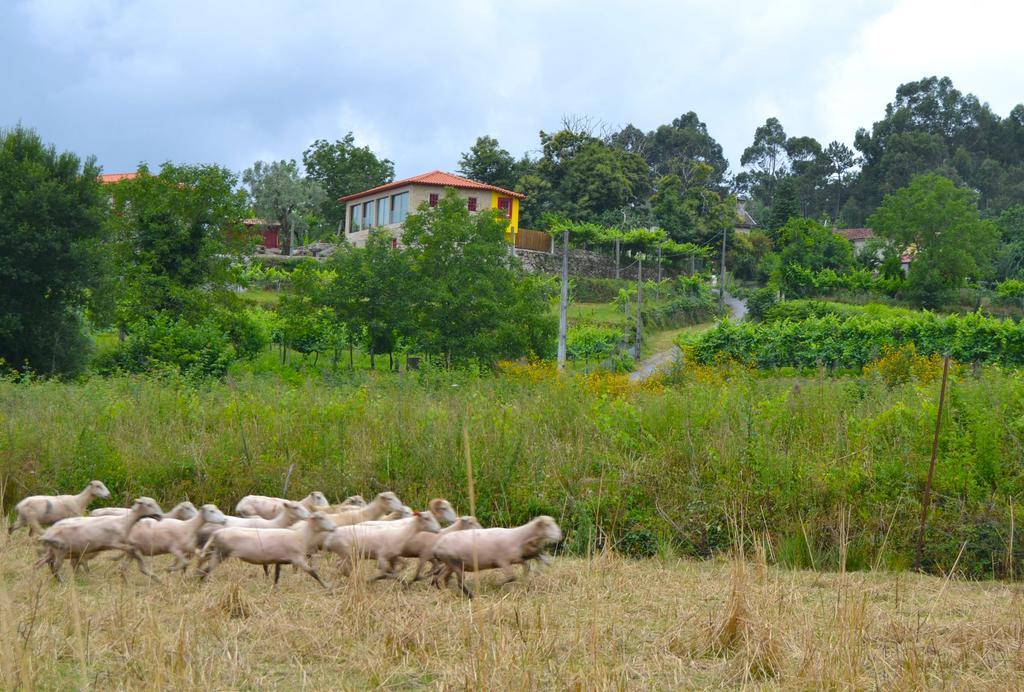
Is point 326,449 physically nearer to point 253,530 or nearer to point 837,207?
point 253,530

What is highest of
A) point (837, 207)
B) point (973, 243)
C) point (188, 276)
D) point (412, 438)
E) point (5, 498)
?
point (837, 207)

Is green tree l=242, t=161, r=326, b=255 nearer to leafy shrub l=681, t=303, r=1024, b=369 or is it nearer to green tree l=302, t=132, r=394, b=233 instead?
green tree l=302, t=132, r=394, b=233

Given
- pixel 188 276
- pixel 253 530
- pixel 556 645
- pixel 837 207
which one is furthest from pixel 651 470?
pixel 837 207

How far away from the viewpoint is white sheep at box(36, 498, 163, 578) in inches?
255

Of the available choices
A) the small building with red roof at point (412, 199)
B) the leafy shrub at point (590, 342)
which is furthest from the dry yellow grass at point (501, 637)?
the small building with red roof at point (412, 199)

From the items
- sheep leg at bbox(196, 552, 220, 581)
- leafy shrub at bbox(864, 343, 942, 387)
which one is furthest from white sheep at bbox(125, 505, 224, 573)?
leafy shrub at bbox(864, 343, 942, 387)

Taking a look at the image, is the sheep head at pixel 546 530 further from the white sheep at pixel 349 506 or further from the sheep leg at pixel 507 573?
the white sheep at pixel 349 506

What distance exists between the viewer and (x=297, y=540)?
6293mm

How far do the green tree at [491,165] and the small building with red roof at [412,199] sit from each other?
14.6ft

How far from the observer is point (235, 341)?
114 feet

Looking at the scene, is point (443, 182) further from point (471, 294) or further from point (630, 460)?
point (630, 460)

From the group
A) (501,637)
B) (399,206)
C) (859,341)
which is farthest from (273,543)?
(399,206)

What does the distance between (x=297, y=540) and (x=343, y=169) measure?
70.7 metres

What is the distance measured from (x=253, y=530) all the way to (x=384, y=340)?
28.8 m
